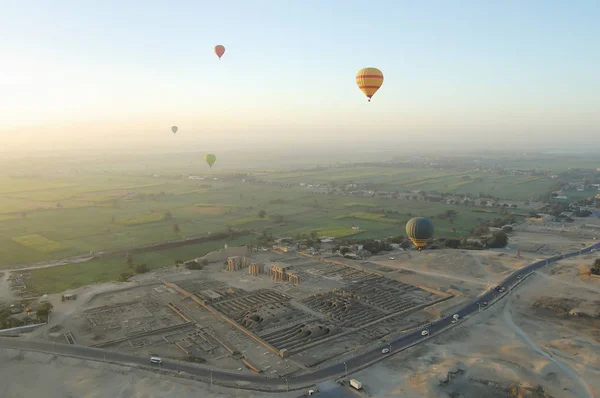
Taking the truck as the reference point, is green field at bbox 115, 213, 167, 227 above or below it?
above

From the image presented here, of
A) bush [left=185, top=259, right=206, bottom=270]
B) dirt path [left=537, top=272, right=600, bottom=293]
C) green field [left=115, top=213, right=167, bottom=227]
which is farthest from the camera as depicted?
green field [left=115, top=213, right=167, bottom=227]

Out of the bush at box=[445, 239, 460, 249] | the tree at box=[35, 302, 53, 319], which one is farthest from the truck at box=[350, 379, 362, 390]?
the bush at box=[445, 239, 460, 249]

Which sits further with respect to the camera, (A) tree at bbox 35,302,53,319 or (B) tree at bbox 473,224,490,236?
(B) tree at bbox 473,224,490,236

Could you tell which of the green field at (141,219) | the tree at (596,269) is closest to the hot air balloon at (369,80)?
the tree at (596,269)

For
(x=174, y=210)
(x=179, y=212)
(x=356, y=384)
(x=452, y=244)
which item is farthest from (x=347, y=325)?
(x=174, y=210)

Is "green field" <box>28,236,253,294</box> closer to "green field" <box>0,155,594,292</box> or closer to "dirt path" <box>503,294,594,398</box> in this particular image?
"green field" <box>0,155,594,292</box>

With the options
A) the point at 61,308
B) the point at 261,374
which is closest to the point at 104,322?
the point at 61,308

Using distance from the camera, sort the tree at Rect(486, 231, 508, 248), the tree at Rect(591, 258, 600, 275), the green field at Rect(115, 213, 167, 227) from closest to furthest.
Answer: the tree at Rect(591, 258, 600, 275), the tree at Rect(486, 231, 508, 248), the green field at Rect(115, 213, 167, 227)

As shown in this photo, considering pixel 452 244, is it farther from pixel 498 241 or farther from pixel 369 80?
pixel 369 80
